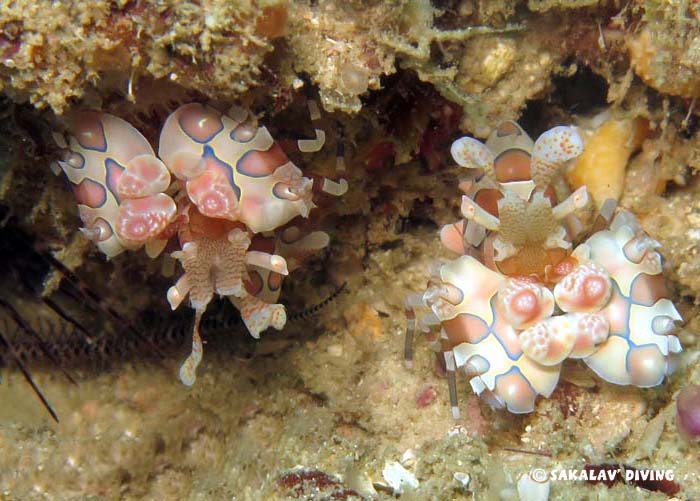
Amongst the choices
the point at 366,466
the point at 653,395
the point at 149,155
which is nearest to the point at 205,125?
the point at 149,155

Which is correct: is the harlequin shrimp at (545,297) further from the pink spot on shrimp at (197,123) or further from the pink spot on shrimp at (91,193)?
the pink spot on shrimp at (91,193)

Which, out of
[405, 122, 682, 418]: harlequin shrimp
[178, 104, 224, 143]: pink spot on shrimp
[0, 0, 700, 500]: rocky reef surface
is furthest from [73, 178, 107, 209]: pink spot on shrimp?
[405, 122, 682, 418]: harlequin shrimp

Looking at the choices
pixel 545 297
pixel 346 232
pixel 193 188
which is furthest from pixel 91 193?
pixel 545 297

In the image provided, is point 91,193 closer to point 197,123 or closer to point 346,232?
point 197,123

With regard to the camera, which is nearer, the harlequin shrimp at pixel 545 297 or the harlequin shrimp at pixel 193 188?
the harlequin shrimp at pixel 193 188

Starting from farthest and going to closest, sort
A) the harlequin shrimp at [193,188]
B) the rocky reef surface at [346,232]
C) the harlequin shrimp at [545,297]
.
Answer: the harlequin shrimp at [545,297]
the harlequin shrimp at [193,188]
the rocky reef surface at [346,232]

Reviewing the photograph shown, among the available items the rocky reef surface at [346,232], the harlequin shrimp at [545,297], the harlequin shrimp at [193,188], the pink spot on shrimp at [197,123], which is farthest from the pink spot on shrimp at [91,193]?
the harlequin shrimp at [545,297]

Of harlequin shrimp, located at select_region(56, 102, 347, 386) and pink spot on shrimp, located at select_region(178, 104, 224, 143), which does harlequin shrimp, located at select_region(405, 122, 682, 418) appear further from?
pink spot on shrimp, located at select_region(178, 104, 224, 143)
